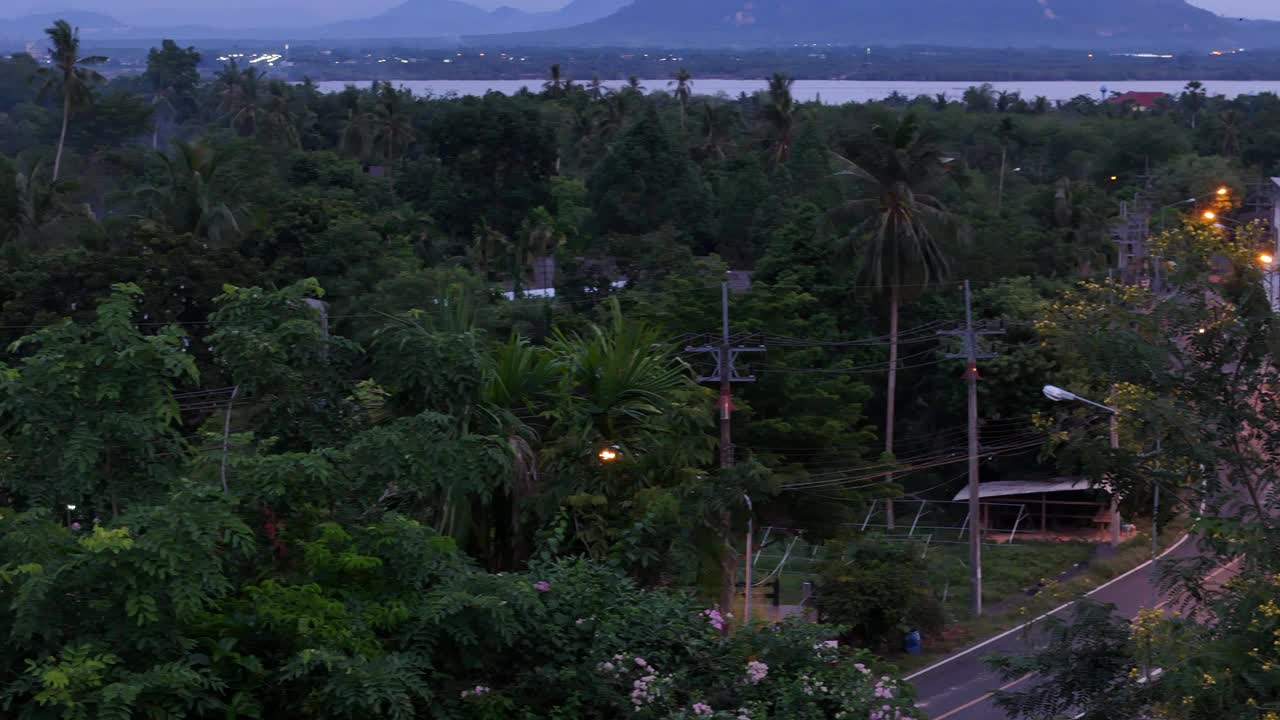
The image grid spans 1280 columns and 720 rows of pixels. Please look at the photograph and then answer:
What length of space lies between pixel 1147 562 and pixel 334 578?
29.2 metres

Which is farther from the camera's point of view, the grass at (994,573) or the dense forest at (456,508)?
the grass at (994,573)

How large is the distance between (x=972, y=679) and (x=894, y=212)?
1623 cm

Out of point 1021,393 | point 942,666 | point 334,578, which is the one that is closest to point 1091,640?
point 334,578

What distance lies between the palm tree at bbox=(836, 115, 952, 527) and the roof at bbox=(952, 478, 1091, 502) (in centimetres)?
287

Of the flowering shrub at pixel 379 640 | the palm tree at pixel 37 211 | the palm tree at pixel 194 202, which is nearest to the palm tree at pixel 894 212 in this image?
the palm tree at pixel 194 202

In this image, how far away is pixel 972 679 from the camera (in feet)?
84.0

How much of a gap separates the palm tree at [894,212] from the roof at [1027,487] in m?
2.87

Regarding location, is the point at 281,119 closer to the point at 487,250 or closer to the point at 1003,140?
the point at 487,250

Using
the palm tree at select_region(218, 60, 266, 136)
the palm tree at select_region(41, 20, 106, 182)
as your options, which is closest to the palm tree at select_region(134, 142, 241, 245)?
the palm tree at select_region(41, 20, 106, 182)

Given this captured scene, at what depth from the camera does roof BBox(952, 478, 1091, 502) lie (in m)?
37.6

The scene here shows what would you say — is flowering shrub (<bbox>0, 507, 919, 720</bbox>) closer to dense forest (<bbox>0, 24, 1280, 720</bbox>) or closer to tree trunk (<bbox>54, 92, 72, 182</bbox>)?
dense forest (<bbox>0, 24, 1280, 720</bbox>)

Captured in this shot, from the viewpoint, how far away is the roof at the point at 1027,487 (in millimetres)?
37562

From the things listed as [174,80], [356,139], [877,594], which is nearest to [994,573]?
[877,594]

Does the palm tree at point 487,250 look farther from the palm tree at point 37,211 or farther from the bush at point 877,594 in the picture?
the bush at point 877,594
